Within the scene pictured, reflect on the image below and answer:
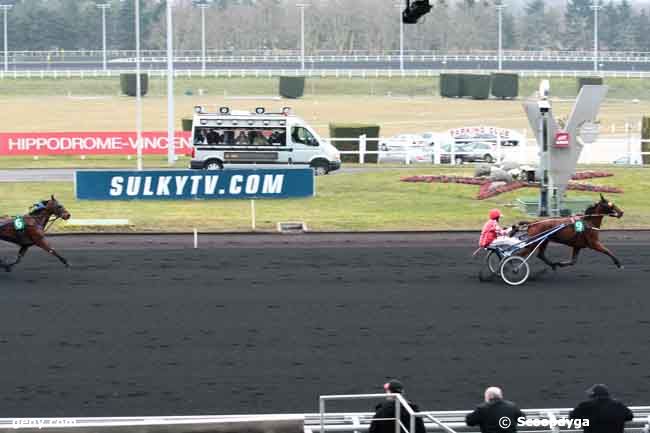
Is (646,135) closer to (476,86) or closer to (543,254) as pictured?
(543,254)

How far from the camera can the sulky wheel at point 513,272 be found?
771 inches

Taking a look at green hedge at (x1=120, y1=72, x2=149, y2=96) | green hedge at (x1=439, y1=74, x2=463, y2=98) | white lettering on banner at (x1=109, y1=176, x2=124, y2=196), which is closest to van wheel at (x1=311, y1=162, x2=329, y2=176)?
white lettering on banner at (x1=109, y1=176, x2=124, y2=196)

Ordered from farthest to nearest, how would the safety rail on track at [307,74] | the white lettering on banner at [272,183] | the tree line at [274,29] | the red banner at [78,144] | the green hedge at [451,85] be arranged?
the tree line at [274,29]
the safety rail on track at [307,74]
the green hedge at [451,85]
the red banner at [78,144]
the white lettering on banner at [272,183]

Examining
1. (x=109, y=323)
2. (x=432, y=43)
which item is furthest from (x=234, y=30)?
(x=109, y=323)

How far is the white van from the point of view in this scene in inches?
1410

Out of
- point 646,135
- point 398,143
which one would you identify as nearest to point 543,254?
point 398,143

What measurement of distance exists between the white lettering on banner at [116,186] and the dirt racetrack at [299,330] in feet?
21.0

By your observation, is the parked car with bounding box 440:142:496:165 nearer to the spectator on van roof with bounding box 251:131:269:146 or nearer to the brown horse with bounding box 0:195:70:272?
the spectator on van roof with bounding box 251:131:269:146

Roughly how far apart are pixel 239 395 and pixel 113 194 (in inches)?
701

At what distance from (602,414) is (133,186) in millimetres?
21814

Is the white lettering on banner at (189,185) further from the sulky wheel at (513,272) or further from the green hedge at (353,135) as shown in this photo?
the green hedge at (353,135)

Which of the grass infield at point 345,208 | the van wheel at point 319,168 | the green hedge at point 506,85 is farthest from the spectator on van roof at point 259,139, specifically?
the green hedge at point 506,85

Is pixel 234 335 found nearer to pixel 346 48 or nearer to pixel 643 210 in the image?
pixel 643 210

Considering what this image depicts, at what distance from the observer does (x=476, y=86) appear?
8544cm
